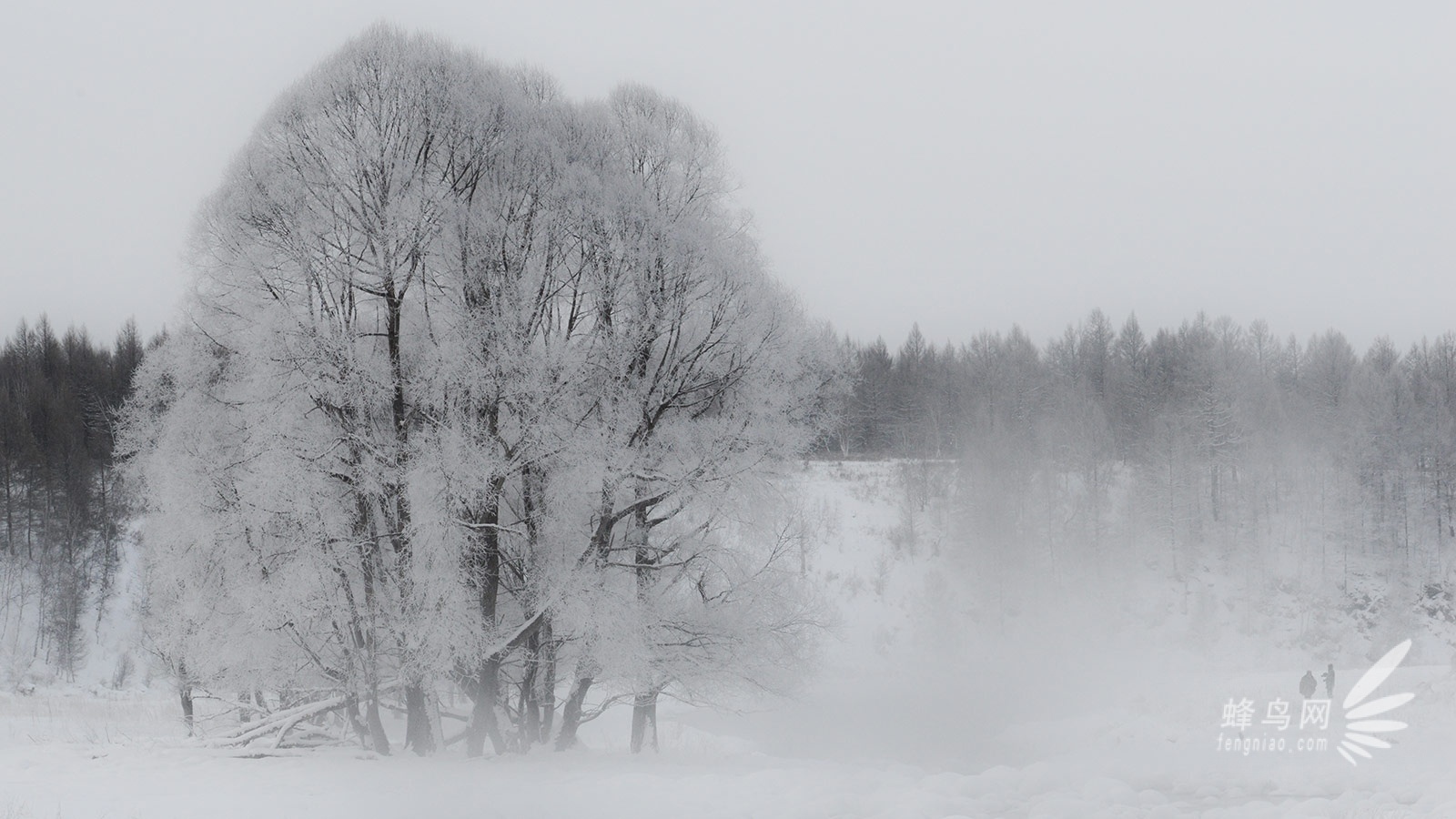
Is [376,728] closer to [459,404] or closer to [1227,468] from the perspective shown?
[459,404]

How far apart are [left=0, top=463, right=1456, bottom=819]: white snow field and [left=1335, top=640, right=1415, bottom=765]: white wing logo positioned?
30 cm

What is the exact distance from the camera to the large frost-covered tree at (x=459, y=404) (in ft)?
40.5

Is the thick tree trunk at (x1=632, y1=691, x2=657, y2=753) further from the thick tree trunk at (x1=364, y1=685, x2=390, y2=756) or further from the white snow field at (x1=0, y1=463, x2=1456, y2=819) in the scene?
the thick tree trunk at (x1=364, y1=685, x2=390, y2=756)

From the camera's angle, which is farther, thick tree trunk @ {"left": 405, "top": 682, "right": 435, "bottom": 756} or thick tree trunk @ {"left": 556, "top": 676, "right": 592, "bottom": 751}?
thick tree trunk @ {"left": 556, "top": 676, "right": 592, "bottom": 751}

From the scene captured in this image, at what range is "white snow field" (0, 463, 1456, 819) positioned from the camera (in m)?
9.55

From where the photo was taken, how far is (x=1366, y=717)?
16031mm

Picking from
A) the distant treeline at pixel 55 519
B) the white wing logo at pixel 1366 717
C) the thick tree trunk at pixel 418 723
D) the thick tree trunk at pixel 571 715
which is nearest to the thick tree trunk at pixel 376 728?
the thick tree trunk at pixel 418 723

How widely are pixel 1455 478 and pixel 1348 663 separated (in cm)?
1622

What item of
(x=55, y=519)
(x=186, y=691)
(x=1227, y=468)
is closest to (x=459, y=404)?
(x=186, y=691)

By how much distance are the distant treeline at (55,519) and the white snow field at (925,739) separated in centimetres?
657

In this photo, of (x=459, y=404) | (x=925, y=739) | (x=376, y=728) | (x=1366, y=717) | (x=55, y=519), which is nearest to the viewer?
Result: (x=459, y=404)

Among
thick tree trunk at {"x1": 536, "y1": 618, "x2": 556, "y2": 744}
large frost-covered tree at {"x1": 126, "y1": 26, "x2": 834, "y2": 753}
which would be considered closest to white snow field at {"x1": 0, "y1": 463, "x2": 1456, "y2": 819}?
thick tree trunk at {"x1": 536, "y1": 618, "x2": 556, "y2": 744}

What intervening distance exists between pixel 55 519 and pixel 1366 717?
52.6 meters

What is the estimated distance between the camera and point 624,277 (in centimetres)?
1397
